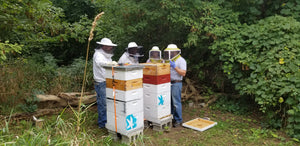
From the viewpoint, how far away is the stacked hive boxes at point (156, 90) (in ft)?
16.1

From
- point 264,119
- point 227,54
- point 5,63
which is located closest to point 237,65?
point 227,54

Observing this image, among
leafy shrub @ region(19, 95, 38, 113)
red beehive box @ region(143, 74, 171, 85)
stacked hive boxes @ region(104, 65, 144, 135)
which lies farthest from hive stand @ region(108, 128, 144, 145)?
leafy shrub @ region(19, 95, 38, 113)

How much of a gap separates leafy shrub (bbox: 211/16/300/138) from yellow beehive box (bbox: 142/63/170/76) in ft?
6.09

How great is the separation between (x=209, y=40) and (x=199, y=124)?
2703 mm

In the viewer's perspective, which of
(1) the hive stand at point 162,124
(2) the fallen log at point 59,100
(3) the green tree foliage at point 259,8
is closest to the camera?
(1) the hive stand at point 162,124

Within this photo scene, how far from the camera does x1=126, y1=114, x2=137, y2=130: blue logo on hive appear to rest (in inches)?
167

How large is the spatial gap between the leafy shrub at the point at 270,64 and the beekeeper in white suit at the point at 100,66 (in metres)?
2.89

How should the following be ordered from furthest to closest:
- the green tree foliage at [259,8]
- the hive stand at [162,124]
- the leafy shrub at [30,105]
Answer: the green tree foliage at [259,8] → the leafy shrub at [30,105] → the hive stand at [162,124]

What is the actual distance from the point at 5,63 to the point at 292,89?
23.8ft

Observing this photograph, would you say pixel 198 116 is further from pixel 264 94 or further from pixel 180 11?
pixel 180 11

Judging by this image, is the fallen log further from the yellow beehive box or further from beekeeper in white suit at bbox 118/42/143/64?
the yellow beehive box

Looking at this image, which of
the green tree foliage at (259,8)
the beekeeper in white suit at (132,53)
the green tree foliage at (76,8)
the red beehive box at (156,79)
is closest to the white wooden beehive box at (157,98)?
the red beehive box at (156,79)

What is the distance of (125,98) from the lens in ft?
13.6

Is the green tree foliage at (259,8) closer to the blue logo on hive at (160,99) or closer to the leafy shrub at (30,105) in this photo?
the blue logo on hive at (160,99)
